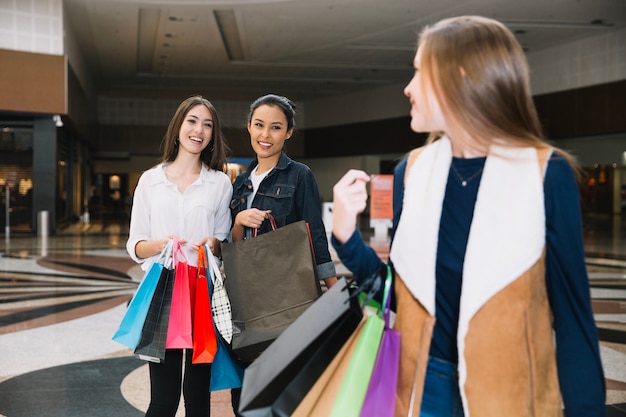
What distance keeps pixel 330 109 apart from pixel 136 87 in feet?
29.6

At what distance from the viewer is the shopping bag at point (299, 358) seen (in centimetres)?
119

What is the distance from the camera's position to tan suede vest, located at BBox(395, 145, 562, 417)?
1201 mm

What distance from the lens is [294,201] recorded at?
2471 millimetres

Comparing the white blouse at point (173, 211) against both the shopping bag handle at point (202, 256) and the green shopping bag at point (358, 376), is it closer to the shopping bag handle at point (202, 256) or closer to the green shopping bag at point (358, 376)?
the shopping bag handle at point (202, 256)

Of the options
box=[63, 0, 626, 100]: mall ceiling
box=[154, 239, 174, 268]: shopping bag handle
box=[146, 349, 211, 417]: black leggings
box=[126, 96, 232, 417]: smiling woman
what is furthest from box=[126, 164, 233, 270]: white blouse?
box=[63, 0, 626, 100]: mall ceiling

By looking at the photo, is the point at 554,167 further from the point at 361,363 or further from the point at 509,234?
the point at 361,363

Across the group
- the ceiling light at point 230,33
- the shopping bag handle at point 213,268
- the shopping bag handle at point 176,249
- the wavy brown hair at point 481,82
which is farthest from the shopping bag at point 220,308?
the ceiling light at point 230,33

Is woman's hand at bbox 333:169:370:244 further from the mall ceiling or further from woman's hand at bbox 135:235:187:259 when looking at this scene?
the mall ceiling

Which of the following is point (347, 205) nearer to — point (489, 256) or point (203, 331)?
point (489, 256)

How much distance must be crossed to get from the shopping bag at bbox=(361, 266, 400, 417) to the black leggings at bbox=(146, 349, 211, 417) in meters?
1.29

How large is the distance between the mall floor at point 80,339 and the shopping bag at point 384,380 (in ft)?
7.82

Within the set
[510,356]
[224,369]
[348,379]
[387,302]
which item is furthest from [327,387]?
[224,369]

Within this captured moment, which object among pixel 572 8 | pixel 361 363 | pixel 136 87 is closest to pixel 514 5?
pixel 572 8

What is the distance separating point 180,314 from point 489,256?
1276 millimetres
